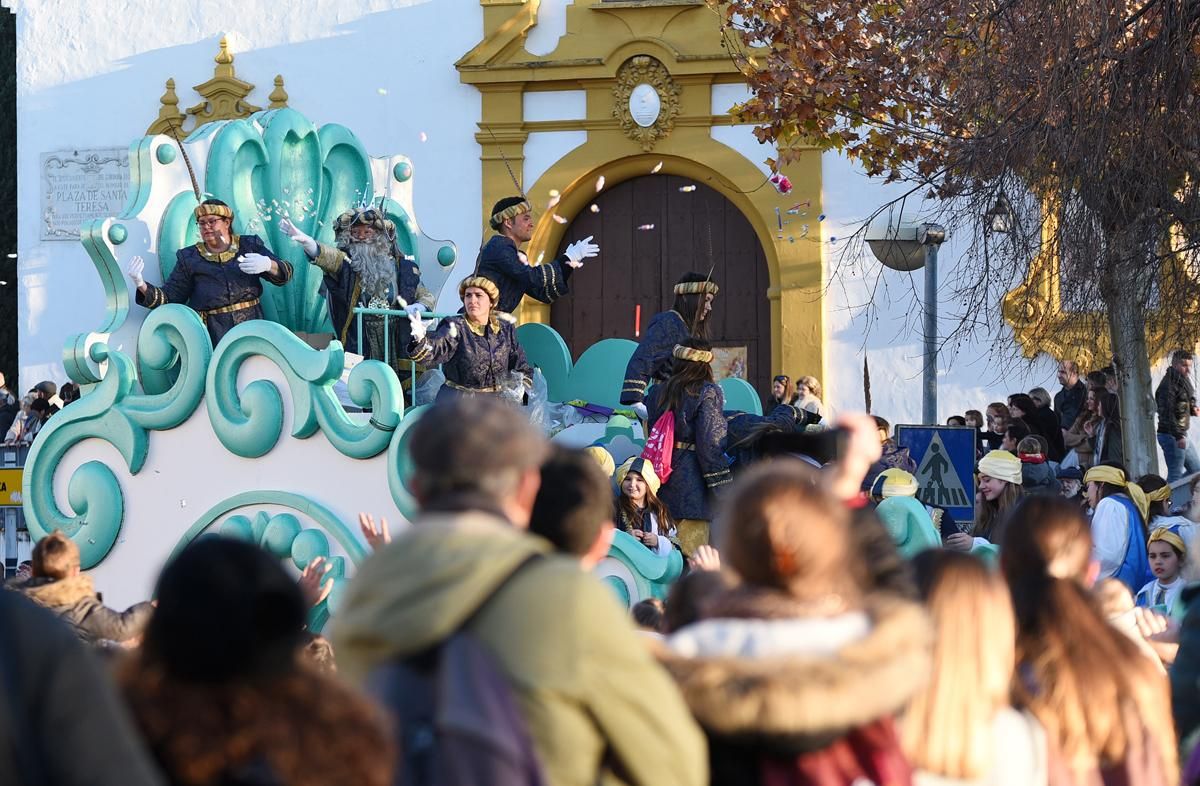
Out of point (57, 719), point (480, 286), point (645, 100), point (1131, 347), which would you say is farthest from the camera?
point (645, 100)

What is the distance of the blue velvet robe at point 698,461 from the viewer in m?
9.00

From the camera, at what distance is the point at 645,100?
18.4 m

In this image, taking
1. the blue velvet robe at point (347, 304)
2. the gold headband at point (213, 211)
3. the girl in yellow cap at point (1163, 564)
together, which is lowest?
the girl in yellow cap at point (1163, 564)

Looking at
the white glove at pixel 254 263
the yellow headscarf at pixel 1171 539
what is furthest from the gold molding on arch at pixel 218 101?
the yellow headscarf at pixel 1171 539

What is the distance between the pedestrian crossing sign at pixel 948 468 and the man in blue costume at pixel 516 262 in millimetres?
2583

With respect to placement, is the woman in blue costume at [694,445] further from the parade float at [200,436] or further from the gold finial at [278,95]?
the gold finial at [278,95]

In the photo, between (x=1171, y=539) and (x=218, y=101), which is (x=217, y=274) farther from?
(x=218, y=101)

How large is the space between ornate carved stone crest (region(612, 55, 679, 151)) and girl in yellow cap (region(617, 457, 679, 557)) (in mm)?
9813

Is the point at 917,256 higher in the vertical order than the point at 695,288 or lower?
higher

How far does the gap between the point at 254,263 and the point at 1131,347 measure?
17.9 feet

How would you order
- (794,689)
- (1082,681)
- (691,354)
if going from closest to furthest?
(794,689) → (1082,681) → (691,354)

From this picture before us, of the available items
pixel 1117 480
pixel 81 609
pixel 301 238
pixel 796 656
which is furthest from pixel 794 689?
pixel 301 238

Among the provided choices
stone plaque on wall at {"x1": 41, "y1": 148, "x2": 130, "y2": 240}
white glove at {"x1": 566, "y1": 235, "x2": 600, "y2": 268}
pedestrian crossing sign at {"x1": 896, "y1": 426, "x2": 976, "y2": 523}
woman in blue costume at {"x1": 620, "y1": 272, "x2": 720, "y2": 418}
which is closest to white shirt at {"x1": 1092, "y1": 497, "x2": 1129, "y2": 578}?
pedestrian crossing sign at {"x1": 896, "y1": 426, "x2": 976, "y2": 523}

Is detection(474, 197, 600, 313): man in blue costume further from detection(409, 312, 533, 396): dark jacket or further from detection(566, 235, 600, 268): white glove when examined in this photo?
detection(409, 312, 533, 396): dark jacket
